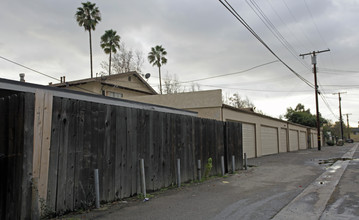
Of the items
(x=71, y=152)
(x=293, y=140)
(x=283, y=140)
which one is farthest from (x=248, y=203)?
(x=293, y=140)

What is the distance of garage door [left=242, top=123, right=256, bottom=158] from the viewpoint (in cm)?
1919

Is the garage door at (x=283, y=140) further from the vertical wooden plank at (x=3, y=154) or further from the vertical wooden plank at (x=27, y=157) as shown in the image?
the vertical wooden plank at (x=3, y=154)

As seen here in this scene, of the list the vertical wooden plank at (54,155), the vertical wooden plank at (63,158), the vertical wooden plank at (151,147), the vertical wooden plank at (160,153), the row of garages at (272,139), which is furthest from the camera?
the row of garages at (272,139)

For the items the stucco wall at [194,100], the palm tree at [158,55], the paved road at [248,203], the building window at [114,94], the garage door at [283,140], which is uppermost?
the palm tree at [158,55]

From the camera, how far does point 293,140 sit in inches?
1315

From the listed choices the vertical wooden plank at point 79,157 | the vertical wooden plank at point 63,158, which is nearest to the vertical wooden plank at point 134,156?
the vertical wooden plank at point 79,157

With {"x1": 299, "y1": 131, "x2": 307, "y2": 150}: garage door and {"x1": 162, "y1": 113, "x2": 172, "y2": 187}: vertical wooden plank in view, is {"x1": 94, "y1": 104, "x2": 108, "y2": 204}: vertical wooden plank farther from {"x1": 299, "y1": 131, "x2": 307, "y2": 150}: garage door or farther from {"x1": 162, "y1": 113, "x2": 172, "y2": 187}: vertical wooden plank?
{"x1": 299, "y1": 131, "x2": 307, "y2": 150}: garage door

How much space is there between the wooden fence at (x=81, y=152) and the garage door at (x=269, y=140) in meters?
16.1

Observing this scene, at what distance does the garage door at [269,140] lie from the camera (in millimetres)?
22772

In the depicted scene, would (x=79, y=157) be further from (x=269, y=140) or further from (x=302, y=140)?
(x=302, y=140)

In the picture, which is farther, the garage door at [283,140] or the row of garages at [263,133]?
the garage door at [283,140]

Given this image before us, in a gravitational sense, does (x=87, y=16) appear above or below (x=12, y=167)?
above

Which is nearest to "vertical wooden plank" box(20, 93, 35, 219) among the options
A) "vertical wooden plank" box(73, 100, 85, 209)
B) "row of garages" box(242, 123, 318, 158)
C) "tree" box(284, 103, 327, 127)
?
"vertical wooden plank" box(73, 100, 85, 209)

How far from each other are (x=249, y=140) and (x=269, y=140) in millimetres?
5260
